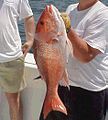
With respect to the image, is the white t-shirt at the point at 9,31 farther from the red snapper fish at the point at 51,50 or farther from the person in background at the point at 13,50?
the red snapper fish at the point at 51,50

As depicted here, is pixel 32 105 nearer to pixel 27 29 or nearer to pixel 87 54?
pixel 27 29

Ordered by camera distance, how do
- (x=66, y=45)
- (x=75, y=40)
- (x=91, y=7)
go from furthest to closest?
(x=91, y=7) → (x=75, y=40) → (x=66, y=45)

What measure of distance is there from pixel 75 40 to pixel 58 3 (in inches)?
569

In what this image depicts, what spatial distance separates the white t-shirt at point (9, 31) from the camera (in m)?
3.03

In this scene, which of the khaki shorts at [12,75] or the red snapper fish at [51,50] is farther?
the khaki shorts at [12,75]

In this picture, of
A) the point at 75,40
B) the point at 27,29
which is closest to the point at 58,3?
the point at 27,29

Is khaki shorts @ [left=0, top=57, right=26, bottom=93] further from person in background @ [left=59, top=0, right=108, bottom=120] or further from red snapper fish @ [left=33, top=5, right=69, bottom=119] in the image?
red snapper fish @ [left=33, top=5, right=69, bottom=119]

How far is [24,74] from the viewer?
130 inches

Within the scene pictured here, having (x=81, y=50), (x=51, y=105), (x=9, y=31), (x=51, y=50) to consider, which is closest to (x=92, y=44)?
(x=81, y=50)

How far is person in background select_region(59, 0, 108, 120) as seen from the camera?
2.38 metres

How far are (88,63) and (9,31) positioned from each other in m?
0.80

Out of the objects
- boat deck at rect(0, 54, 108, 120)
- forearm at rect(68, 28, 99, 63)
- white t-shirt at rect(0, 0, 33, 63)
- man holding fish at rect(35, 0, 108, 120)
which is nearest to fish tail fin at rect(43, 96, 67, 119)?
man holding fish at rect(35, 0, 108, 120)

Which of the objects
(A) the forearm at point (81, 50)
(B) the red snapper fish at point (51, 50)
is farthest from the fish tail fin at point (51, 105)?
(A) the forearm at point (81, 50)

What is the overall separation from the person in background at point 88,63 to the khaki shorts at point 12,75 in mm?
600
